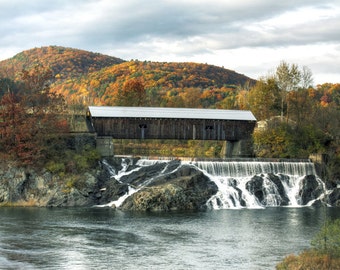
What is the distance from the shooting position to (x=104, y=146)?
2633 inches

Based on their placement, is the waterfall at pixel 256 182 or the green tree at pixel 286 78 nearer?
the waterfall at pixel 256 182

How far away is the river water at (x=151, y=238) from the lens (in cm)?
3544

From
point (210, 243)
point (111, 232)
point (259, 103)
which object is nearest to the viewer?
point (210, 243)

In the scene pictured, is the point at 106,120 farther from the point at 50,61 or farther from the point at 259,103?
the point at 50,61

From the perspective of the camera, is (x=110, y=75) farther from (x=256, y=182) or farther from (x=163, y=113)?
(x=256, y=182)

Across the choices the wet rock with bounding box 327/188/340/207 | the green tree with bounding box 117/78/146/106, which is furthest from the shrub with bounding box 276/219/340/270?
the green tree with bounding box 117/78/146/106

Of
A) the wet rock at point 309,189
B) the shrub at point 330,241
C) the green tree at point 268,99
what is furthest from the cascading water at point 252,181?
the shrub at point 330,241

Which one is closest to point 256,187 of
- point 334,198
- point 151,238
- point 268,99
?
point 334,198

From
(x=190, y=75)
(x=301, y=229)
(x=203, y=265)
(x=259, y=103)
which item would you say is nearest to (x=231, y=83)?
(x=190, y=75)

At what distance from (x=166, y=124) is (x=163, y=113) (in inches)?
58.7

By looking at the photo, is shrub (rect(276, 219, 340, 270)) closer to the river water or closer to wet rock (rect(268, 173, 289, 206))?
the river water

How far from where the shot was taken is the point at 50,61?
489 ft

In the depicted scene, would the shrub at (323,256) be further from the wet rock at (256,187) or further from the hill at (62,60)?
the hill at (62,60)

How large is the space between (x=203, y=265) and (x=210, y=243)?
20.1ft
